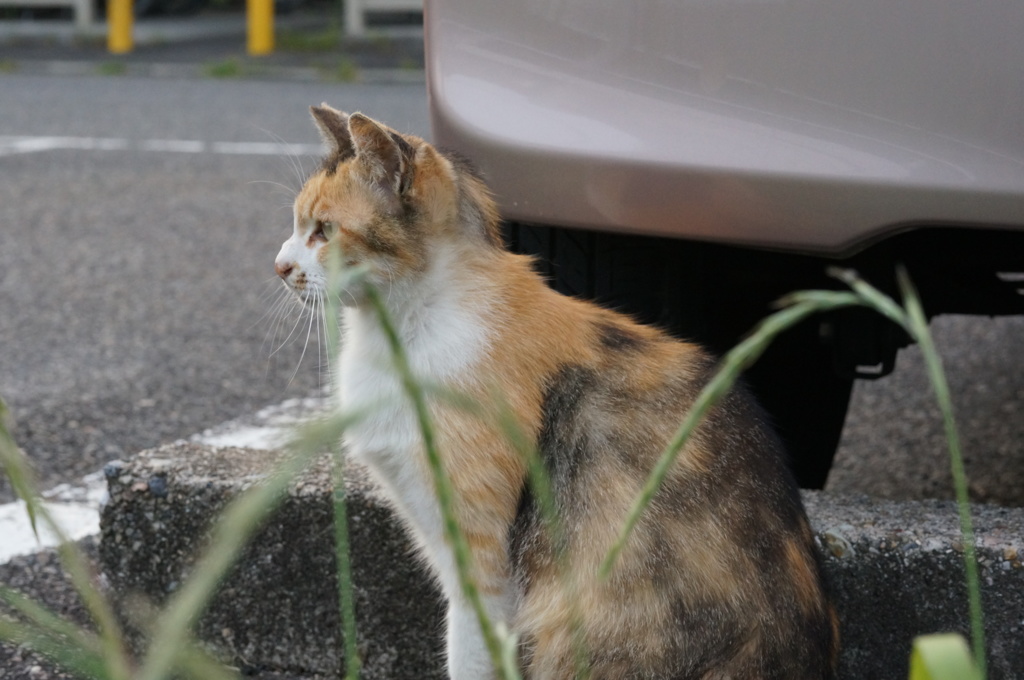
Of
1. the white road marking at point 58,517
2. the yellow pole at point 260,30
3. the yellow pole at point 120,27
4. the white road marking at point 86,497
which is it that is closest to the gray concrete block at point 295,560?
Answer: the white road marking at point 86,497

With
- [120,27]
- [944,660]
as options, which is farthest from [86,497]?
[120,27]

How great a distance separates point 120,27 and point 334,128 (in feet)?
38.9

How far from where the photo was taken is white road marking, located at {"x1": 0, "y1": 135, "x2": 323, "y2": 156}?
7.51 metres

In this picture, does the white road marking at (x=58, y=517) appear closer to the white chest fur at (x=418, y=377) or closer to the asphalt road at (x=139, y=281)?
the asphalt road at (x=139, y=281)

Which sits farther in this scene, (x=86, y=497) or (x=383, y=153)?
(x=86, y=497)

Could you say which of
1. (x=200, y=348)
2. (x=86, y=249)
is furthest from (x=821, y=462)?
(x=86, y=249)

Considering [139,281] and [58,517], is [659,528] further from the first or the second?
[139,281]

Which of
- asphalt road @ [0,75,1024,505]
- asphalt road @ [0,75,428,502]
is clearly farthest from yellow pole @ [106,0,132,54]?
asphalt road @ [0,75,1024,505]

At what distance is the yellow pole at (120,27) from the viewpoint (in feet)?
42.7

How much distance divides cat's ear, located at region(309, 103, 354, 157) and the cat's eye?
0.44ft

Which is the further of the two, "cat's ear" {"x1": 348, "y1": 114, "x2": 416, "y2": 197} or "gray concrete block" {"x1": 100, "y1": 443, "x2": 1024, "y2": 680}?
"gray concrete block" {"x1": 100, "y1": 443, "x2": 1024, "y2": 680}

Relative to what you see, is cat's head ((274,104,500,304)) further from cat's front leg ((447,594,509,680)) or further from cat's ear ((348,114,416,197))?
cat's front leg ((447,594,509,680))

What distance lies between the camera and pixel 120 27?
13.0 m

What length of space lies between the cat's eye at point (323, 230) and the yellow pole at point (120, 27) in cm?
1190
